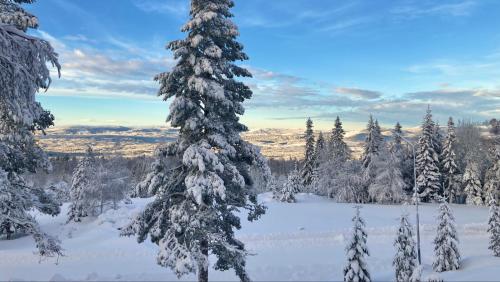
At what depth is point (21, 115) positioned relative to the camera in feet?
22.9

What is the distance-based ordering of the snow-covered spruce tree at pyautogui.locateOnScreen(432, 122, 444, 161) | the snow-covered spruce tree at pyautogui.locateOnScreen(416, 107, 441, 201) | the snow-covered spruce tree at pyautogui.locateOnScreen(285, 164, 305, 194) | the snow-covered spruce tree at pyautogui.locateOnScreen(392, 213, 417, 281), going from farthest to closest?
the snow-covered spruce tree at pyautogui.locateOnScreen(285, 164, 305, 194), the snow-covered spruce tree at pyautogui.locateOnScreen(432, 122, 444, 161), the snow-covered spruce tree at pyautogui.locateOnScreen(416, 107, 441, 201), the snow-covered spruce tree at pyautogui.locateOnScreen(392, 213, 417, 281)

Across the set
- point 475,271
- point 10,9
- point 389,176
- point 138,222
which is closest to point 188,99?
point 138,222

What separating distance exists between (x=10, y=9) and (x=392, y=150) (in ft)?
199

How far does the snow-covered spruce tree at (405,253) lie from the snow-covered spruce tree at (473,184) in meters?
42.0

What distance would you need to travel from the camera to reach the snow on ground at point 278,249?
2650 centimetres

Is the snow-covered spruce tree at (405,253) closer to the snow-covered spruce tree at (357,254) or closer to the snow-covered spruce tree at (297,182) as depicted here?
the snow-covered spruce tree at (357,254)

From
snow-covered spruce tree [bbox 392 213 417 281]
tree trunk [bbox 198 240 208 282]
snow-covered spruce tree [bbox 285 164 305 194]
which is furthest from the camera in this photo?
snow-covered spruce tree [bbox 285 164 305 194]

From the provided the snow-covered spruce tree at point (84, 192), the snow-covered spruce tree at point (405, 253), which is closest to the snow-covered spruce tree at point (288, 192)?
the snow-covered spruce tree at point (84, 192)

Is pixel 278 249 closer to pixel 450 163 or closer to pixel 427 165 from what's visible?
pixel 427 165

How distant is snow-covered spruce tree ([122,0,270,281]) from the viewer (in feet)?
43.4

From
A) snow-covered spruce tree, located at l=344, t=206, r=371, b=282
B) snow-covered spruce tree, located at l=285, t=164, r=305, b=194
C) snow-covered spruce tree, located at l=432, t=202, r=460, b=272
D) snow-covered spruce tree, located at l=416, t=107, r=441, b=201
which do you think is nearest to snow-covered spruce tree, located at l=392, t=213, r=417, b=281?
snow-covered spruce tree, located at l=344, t=206, r=371, b=282

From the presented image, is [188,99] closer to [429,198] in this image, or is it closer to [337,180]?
[337,180]

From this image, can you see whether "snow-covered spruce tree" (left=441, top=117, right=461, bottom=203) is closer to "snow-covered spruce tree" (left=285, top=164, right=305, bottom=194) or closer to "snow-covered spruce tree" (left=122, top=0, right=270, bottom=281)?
"snow-covered spruce tree" (left=285, top=164, right=305, bottom=194)

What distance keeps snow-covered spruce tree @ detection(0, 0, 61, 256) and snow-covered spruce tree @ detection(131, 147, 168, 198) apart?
9.70 feet
